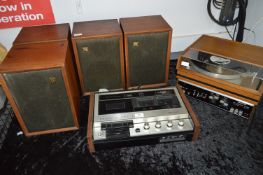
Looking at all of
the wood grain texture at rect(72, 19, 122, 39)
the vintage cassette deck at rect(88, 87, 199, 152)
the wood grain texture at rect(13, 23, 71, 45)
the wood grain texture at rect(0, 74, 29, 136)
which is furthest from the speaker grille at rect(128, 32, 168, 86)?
the wood grain texture at rect(0, 74, 29, 136)

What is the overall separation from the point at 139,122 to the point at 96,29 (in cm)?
57

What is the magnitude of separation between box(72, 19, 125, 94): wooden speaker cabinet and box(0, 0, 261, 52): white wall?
0.17 metres

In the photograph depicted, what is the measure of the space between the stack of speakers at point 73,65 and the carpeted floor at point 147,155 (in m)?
0.10

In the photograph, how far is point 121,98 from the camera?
1169 mm

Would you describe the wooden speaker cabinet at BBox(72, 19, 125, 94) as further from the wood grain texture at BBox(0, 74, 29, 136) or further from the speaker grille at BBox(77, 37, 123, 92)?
the wood grain texture at BBox(0, 74, 29, 136)

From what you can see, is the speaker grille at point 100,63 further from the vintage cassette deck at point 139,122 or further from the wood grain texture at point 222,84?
the wood grain texture at point 222,84

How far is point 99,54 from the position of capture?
123 centimetres

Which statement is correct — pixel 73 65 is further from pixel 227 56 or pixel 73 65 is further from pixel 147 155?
pixel 227 56

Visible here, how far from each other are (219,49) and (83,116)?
0.83m

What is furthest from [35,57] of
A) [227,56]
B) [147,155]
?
[227,56]

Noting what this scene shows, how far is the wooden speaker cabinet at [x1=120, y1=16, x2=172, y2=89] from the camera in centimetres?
121

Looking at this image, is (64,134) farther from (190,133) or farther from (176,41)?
(176,41)

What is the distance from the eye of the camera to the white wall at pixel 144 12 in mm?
1449

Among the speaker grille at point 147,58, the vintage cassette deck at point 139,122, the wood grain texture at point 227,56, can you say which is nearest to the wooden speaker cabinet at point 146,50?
the speaker grille at point 147,58
